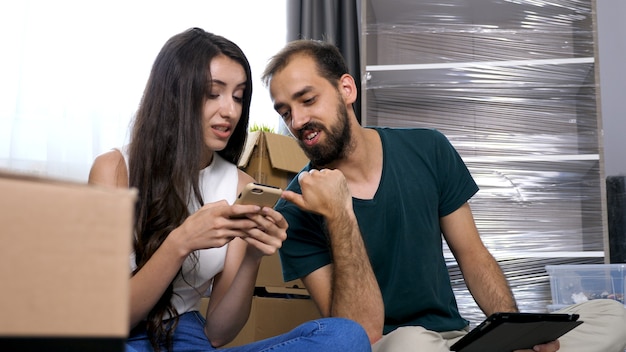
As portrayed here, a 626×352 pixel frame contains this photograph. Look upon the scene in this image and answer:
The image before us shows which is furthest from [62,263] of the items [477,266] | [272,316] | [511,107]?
[511,107]

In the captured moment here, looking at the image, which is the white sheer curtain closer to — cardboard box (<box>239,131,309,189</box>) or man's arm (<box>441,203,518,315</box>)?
cardboard box (<box>239,131,309,189</box>)

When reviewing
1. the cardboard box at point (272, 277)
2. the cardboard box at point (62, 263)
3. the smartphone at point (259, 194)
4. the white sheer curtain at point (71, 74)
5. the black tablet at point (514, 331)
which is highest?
the white sheer curtain at point (71, 74)

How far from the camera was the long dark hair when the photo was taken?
4.39ft

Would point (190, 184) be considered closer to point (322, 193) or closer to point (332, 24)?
point (322, 193)

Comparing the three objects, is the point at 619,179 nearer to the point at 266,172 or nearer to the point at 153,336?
the point at 266,172

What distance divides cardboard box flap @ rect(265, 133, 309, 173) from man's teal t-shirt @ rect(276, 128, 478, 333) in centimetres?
53

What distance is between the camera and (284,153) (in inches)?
88.0

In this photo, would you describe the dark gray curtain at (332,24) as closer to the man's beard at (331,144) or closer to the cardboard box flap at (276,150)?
the cardboard box flap at (276,150)

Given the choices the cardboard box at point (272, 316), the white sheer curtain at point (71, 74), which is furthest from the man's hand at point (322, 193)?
the white sheer curtain at point (71, 74)

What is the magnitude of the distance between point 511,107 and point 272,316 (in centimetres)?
106

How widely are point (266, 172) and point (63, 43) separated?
2.30 feet

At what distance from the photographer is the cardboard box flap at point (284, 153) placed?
7.16 ft

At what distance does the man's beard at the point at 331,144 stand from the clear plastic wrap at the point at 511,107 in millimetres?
759

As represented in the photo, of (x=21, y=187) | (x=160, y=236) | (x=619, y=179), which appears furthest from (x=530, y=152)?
(x=21, y=187)
